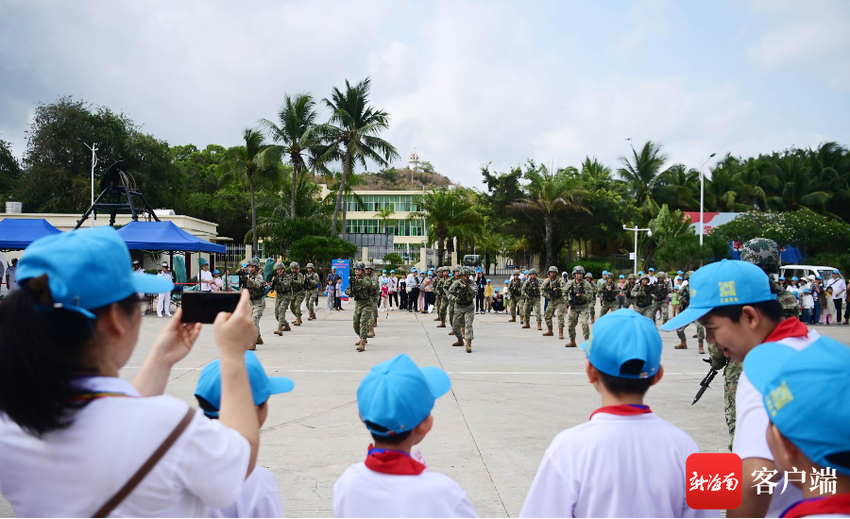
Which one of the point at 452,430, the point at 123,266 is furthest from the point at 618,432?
the point at 452,430

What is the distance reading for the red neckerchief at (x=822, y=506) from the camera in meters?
1.42

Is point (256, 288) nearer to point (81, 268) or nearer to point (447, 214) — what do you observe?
point (81, 268)

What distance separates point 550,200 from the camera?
40.7 metres

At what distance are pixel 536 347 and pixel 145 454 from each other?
13292 millimetres

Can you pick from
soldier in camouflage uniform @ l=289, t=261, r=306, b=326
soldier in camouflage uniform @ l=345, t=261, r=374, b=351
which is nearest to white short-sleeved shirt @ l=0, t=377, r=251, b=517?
soldier in camouflage uniform @ l=345, t=261, r=374, b=351

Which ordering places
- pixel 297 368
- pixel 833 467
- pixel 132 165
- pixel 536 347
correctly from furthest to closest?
pixel 132 165, pixel 536 347, pixel 297 368, pixel 833 467

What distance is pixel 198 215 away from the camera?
51438 mm

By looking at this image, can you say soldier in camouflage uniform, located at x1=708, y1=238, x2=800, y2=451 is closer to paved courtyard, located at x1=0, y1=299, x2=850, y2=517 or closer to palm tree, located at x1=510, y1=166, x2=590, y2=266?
paved courtyard, located at x1=0, y1=299, x2=850, y2=517

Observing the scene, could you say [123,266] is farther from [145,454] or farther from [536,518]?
[536,518]

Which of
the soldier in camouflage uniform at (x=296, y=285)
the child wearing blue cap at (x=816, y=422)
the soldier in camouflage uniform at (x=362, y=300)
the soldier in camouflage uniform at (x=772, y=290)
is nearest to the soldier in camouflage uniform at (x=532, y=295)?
the soldier in camouflage uniform at (x=362, y=300)

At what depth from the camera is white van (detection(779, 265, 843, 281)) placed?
24.8 metres

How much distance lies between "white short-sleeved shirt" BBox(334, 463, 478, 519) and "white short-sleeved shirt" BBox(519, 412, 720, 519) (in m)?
0.26

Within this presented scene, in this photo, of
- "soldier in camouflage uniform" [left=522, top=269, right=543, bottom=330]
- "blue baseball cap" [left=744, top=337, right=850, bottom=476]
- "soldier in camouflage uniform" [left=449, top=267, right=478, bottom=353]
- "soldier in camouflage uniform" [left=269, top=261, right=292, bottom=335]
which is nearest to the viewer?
"blue baseball cap" [left=744, top=337, right=850, bottom=476]

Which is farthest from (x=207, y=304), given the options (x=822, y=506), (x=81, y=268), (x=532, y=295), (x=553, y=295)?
(x=532, y=295)
